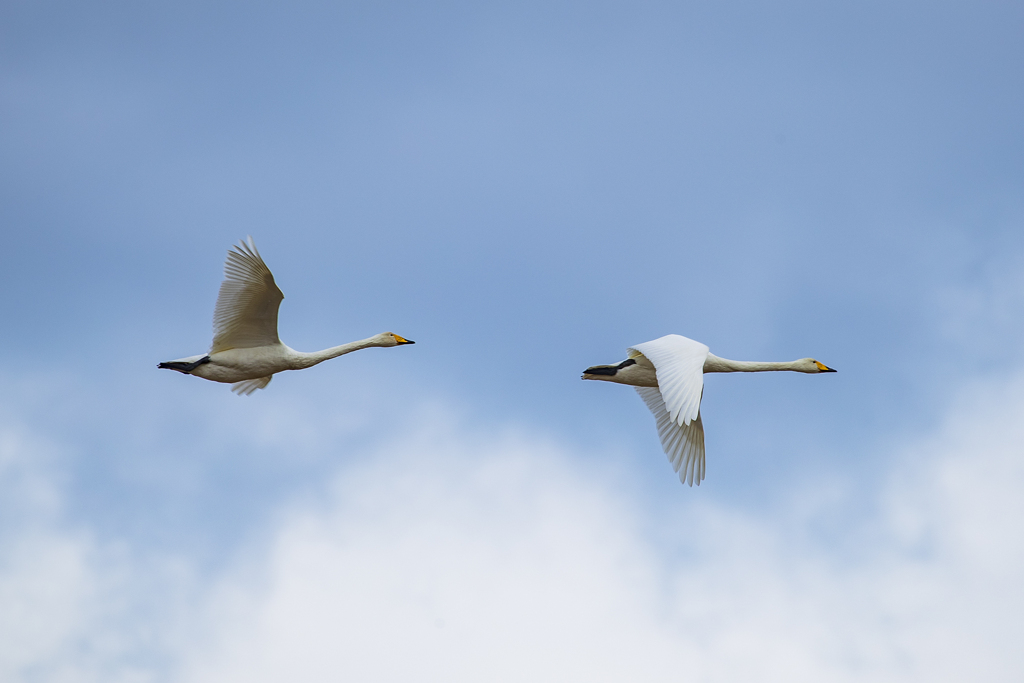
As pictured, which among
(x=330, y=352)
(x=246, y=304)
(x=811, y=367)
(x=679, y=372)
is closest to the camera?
(x=679, y=372)

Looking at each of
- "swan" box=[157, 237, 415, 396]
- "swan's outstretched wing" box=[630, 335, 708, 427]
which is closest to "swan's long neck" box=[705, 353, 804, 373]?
"swan's outstretched wing" box=[630, 335, 708, 427]

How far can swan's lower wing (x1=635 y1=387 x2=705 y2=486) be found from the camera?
20781 millimetres

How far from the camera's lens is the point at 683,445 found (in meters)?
21.0

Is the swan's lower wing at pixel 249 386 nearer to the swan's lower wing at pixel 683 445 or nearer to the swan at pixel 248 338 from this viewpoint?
the swan at pixel 248 338

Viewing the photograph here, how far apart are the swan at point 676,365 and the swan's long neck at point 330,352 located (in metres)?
4.17

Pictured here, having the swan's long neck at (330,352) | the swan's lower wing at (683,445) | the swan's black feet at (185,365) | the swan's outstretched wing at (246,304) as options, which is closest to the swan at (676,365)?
the swan's lower wing at (683,445)

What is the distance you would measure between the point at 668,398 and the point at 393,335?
22.9 ft

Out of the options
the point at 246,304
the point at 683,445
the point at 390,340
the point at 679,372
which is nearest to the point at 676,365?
the point at 679,372

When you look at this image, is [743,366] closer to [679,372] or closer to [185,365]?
[679,372]

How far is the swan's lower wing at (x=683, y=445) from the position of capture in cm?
2078

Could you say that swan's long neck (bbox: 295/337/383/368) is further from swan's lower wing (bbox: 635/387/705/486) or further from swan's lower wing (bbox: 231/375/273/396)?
swan's lower wing (bbox: 635/387/705/486)

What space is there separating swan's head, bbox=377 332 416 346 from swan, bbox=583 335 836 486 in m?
3.59

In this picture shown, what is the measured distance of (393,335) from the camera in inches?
838

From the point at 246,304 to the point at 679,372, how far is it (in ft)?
25.1
